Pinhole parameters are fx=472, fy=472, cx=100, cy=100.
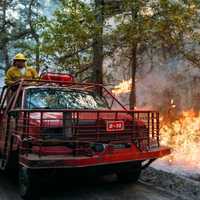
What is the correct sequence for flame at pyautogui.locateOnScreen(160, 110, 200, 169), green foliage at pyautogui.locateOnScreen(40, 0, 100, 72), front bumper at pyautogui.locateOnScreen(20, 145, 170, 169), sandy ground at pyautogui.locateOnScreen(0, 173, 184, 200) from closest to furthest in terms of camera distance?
1. front bumper at pyautogui.locateOnScreen(20, 145, 170, 169)
2. sandy ground at pyautogui.locateOnScreen(0, 173, 184, 200)
3. flame at pyautogui.locateOnScreen(160, 110, 200, 169)
4. green foliage at pyautogui.locateOnScreen(40, 0, 100, 72)

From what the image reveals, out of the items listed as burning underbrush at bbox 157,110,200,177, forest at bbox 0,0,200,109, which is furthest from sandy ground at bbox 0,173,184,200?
forest at bbox 0,0,200,109

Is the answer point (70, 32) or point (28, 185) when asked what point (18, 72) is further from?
point (70, 32)

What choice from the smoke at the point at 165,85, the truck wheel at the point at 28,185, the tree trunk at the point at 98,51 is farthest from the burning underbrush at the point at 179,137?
the truck wheel at the point at 28,185

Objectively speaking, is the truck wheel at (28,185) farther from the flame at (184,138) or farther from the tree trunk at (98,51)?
the tree trunk at (98,51)

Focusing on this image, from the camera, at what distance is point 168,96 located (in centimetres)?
2039

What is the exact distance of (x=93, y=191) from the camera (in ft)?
27.0

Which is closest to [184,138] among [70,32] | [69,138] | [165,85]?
[70,32]

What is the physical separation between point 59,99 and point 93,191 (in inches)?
73.1

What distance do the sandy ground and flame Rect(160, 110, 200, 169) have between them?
2.21 meters

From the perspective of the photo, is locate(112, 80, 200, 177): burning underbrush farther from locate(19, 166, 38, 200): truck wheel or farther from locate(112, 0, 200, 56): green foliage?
locate(19, 166, 38, 200): truck wheel

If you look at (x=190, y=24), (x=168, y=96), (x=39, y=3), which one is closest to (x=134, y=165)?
(x=190, y=24)

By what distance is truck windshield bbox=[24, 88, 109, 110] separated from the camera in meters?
8.69

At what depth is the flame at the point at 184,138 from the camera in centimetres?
1103

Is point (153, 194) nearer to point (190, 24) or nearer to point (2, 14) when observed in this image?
point (190, 24)
